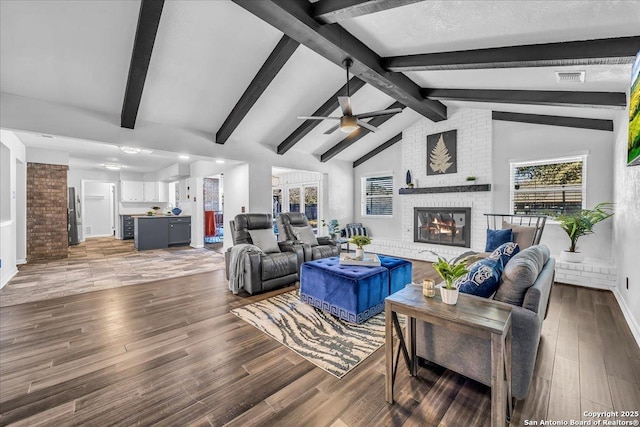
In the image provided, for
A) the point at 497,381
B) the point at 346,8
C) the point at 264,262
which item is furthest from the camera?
the point at 264,262

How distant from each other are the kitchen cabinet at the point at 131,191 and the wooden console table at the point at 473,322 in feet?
36.4

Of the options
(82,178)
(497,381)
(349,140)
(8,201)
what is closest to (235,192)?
(349,140)

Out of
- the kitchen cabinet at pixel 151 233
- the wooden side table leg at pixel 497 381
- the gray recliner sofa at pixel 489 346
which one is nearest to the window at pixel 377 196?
the gray recliner sofa at pixel 489 346

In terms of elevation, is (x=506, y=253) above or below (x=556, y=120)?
below

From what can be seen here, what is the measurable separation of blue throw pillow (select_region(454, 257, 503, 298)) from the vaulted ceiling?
2.07m

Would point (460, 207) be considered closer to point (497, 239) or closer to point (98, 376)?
point (497, 239)

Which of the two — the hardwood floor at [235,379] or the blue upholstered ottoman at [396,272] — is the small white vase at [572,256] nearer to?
the hardwood floor at [235,379]

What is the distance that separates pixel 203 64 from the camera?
12.0ft

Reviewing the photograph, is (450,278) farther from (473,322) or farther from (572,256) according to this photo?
(572,256)

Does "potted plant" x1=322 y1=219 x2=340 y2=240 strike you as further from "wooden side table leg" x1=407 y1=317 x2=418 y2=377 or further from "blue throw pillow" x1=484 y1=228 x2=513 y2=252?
"wooden side table leg" x1=407 y1=317 x2=418 y2=377

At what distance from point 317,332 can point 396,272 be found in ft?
4.10

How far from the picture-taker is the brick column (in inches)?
243

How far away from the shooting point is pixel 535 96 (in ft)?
12.2

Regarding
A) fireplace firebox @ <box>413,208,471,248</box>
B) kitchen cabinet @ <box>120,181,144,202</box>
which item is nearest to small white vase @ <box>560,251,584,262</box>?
fireplace firebox @ <box>413,208,471,248</box>
